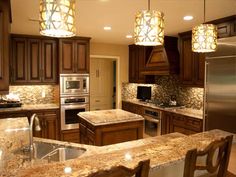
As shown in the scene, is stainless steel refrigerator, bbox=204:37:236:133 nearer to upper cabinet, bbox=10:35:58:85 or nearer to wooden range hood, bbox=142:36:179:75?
wooden range hood, bbox=142:36:179:75

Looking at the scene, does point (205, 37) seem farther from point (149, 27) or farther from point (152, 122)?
point (152, 122)

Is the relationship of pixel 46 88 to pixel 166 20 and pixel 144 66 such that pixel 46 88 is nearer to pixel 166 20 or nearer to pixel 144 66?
pixel 144 66

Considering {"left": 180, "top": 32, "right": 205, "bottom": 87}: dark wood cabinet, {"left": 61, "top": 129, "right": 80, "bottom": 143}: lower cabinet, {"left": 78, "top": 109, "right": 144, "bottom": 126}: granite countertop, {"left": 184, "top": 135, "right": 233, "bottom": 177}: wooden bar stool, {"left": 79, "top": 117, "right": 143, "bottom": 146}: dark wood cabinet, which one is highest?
{"left": 180, "top": 32, "right": 205, "bottom": 87}: dark wood cabinet

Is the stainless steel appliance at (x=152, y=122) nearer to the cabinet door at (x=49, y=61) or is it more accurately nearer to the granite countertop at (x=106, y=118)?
the granite countertop at (x=106, y=118)

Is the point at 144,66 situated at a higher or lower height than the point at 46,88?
higher

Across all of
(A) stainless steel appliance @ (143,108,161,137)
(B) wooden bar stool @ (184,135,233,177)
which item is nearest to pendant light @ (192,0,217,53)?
(B) wooden bar stool @ (184,135,233,177)

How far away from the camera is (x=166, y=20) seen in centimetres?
340

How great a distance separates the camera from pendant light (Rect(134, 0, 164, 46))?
1.58 m

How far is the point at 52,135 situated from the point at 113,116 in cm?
212

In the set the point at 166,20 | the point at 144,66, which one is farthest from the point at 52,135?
the point at 166,20

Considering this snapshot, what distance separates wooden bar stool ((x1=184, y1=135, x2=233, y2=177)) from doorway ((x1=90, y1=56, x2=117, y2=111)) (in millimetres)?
5333

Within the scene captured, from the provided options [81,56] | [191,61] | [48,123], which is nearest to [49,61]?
[81,56]

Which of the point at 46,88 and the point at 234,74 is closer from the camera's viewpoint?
the point at 234,74

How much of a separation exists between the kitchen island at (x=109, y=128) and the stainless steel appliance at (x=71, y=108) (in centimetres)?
151
